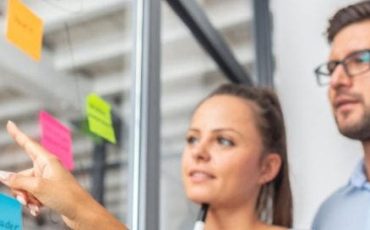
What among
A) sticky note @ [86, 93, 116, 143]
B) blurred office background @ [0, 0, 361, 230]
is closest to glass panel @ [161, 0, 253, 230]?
blurred office background @ [0, 0, 361, 230]

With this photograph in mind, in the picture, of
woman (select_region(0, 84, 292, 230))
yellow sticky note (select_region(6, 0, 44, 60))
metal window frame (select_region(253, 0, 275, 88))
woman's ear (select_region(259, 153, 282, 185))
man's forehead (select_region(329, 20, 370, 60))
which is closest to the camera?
yellow sticky note (select_region(6, 0, 44, 60))

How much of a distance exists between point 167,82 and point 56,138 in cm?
88

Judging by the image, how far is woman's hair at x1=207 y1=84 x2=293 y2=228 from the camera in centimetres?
124

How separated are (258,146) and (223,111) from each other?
0.34 ft

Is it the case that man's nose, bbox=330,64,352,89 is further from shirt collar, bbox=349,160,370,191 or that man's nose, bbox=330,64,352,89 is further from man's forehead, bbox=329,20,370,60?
shirt collar, bbox=349,160,370,191

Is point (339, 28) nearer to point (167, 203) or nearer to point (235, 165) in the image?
point (235, 165)

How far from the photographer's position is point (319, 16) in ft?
8.07

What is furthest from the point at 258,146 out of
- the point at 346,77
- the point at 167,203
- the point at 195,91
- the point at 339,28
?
the point at 195,91

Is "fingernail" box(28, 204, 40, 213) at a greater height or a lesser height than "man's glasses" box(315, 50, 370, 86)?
lesser

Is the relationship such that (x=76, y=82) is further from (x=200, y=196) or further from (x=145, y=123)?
(x=200, y=196)

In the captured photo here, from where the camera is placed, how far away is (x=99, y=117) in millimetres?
1351

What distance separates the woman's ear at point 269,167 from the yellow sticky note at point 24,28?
502 mm

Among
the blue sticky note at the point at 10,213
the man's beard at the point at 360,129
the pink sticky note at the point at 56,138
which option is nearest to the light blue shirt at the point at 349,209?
the man's beard at the point at 360,129

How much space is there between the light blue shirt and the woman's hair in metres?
0.13
